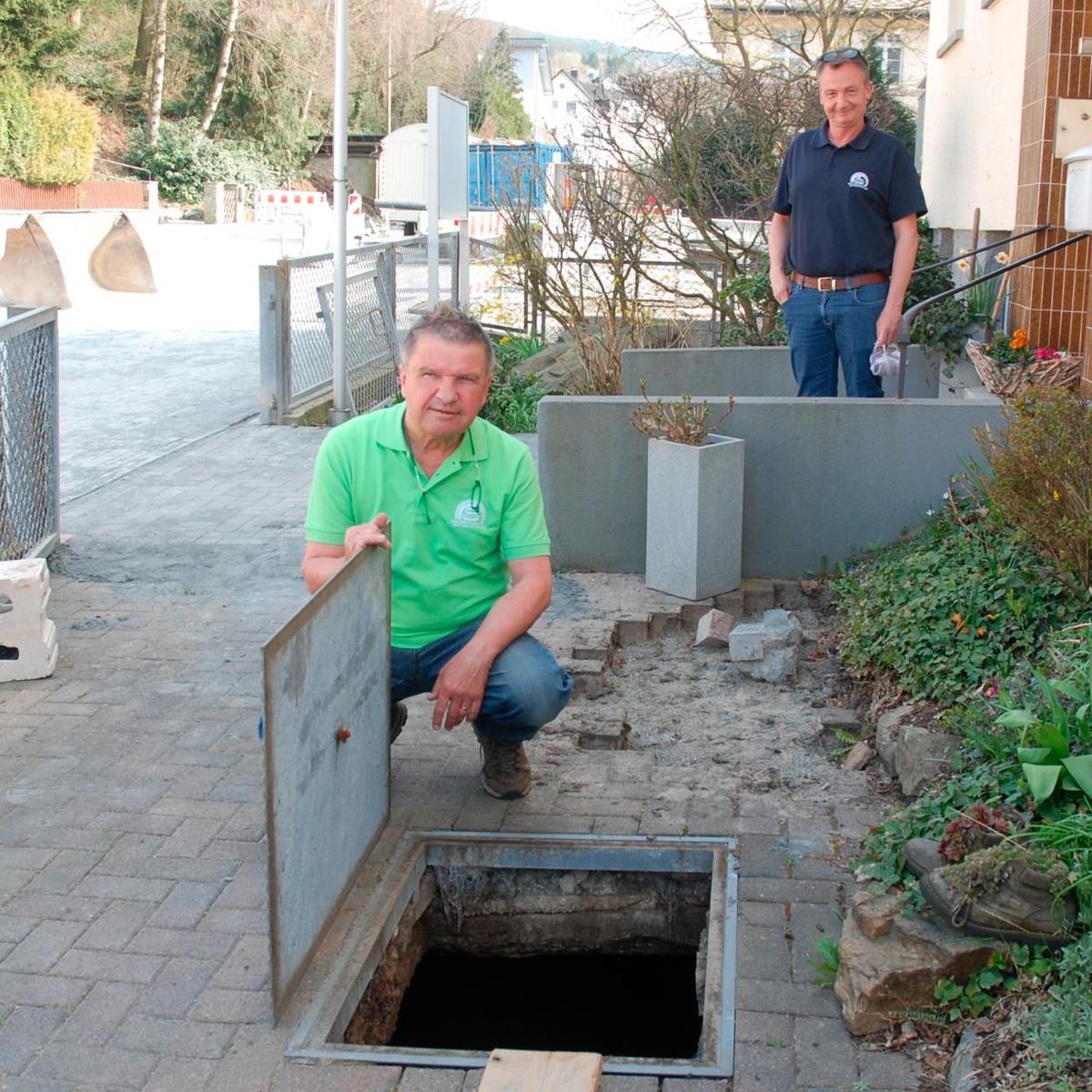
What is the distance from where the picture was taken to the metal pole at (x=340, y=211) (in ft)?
35.1

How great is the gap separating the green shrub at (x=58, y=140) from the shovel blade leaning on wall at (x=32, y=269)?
16.7 meters

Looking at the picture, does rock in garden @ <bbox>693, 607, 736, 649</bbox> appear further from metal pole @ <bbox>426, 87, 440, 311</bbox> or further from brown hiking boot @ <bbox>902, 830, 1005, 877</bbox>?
metal pole @ <bbox>426, 87, 440, 311</bbox>

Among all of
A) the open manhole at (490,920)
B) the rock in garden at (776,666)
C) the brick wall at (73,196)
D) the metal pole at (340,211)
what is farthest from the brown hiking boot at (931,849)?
the brick wall at (73,196)

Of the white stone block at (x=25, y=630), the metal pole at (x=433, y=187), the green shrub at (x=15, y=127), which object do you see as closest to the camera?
the white stone block at (x=25, y=630)

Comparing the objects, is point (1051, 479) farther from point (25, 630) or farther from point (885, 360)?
point (25, 630)

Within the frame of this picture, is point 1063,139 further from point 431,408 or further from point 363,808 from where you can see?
point 363,808

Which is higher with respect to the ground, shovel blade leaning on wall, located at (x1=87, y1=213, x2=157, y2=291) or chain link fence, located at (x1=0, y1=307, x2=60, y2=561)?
shovel blade leaning on wall, located at (x1=87, y1=213, x2=157, y2=291)

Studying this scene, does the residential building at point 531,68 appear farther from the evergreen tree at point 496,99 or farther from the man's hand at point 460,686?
the man's hand at point 460,686

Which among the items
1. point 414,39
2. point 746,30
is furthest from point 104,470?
point 414,39

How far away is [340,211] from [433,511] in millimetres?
7908

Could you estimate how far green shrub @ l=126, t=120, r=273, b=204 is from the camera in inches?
1737

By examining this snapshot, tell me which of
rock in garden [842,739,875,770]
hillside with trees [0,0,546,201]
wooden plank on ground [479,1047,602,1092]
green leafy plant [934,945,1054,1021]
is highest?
hillside with trees [0,0,546,201]

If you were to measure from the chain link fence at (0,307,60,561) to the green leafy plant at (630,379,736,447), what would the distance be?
289 centimetres

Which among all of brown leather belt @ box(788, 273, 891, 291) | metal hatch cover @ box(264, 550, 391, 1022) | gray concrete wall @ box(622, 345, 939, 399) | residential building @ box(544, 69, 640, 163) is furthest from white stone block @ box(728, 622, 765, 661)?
residential building @ box(544, 69, 640, 163)
